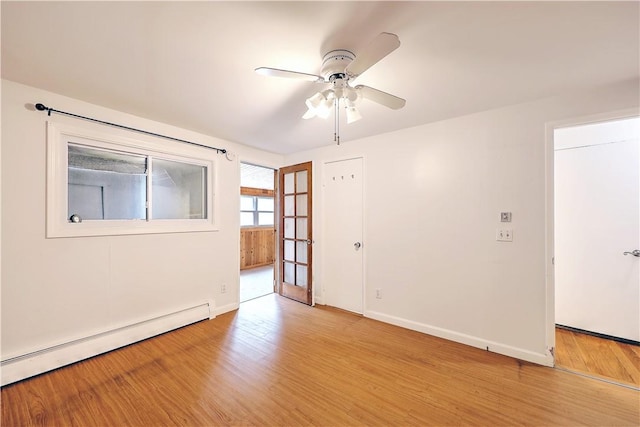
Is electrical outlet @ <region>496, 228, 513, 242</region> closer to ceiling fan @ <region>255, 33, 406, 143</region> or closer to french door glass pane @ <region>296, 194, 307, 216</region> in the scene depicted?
ceiling fan @ <region>255, 33, 406, 143</region>

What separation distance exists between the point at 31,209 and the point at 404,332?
368cm

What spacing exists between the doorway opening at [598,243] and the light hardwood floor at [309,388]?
2.29 ft

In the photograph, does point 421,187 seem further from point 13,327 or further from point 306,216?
point 13,327

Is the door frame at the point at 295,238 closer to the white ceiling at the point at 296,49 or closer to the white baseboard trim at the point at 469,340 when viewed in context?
the white baseboard trim at the point at 469,340

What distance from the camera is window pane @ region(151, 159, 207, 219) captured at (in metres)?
2.80

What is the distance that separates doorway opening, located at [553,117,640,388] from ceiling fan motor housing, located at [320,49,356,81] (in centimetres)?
238

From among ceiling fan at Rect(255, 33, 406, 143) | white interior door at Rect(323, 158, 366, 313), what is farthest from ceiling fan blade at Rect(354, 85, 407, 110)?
white interior door at Rect(323, 158, 366, 313)

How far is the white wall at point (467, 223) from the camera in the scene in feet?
7.22

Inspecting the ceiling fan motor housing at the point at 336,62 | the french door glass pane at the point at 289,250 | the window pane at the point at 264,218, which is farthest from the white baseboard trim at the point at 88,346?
the window pane at the point at 264,218

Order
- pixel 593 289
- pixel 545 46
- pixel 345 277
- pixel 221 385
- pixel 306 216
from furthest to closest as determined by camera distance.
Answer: pixel 306 216 → pixel 345 277 → pixel 593 289 → pixel 221 385 → pixel 545 46

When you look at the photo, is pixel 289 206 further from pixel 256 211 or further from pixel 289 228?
pixel 256 211

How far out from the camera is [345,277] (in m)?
3.48

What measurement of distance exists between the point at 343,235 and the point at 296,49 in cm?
245

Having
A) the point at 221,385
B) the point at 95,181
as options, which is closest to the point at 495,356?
the point at 221,385
